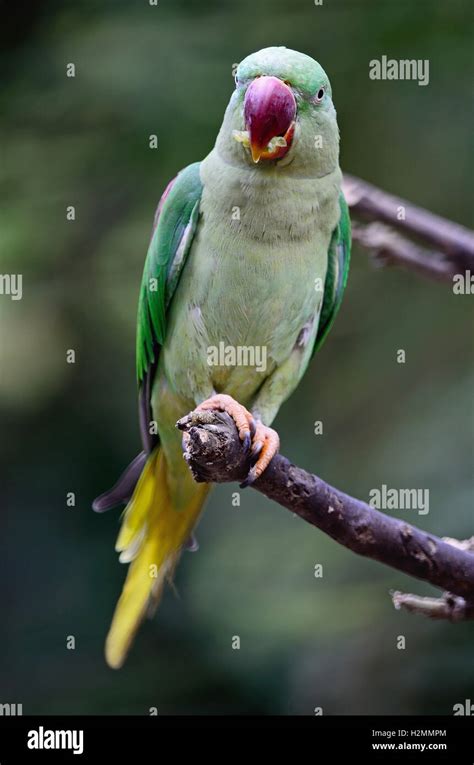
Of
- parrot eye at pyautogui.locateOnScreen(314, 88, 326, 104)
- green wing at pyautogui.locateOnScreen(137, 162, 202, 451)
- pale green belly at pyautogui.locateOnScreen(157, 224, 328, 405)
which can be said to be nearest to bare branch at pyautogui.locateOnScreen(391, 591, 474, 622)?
pale green belly at pyautogui.locateOnScreen(157, 224, 328, 405)

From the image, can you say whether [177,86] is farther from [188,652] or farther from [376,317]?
[188,652]

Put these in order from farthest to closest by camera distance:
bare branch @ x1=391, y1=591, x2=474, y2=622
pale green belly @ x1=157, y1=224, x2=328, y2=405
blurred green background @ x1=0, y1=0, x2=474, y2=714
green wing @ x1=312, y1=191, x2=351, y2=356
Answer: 1. blurred green background @ x1=0, y1=0, x2=474, y2=714
2. green wing @ x1=312, y1=191, x2=351, y2=356
3. pale green belly @ x1=157, y1=224, x2=328, y2=405
4. bare branch @ x1=391, y1=591, x2=474, y2=622

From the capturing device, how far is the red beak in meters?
1.99

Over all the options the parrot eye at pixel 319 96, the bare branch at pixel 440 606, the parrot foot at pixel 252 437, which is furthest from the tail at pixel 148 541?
the parrot eye at pixel 319 96

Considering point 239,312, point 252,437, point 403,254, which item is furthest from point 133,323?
point 403,254

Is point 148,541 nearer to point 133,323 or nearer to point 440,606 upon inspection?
point 133,323

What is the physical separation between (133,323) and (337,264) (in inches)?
36.9

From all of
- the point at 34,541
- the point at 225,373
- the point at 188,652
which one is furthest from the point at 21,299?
the point at 188,652

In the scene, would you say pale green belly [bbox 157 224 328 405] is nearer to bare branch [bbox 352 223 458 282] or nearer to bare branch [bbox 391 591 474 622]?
bare branch [bbox 352 223 458 282]

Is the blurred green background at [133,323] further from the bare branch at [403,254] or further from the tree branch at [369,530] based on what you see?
the bare branch at [403,254]

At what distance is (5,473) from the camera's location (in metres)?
3.29

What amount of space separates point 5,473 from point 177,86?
1562 mm

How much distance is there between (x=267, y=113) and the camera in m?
2.00

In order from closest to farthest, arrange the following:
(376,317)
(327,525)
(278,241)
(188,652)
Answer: (327,525) → (278,241) → (188,652) → (376,317)
